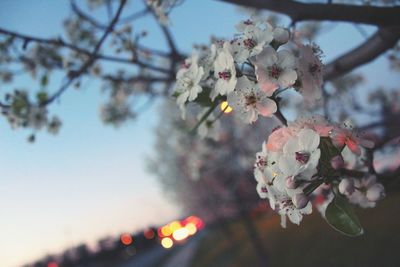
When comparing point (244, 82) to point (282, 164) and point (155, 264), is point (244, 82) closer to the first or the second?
point (282, 164)

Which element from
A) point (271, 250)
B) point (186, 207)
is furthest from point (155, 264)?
point (186, 207)

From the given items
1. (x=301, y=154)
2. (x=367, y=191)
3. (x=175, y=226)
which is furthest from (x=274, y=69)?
(x=175, y=226)

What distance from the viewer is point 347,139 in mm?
1210

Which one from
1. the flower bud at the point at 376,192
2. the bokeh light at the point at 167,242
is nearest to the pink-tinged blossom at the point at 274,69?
the flower bud at the point at 376,192

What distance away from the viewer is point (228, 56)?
1230 mm

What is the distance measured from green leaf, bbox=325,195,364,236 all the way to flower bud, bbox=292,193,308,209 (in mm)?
111

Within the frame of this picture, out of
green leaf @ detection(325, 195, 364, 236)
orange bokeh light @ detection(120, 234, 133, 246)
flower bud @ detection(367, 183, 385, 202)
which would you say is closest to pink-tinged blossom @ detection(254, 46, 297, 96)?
green leaf @ detection(325, 195, 364, 236)

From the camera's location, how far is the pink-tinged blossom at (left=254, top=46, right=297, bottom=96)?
1.18m

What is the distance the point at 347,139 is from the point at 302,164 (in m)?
0.21

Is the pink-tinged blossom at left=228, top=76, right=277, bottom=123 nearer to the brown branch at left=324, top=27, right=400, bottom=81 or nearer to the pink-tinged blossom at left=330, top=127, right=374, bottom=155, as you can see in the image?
the pink-tinged blossom at left=330, top=127, right=374, bottom=155

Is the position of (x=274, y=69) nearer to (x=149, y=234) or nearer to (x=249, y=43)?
(x=249, y=43)

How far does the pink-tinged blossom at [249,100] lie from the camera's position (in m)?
1.21

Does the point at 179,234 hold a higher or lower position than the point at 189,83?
higher

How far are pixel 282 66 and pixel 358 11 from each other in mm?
862
